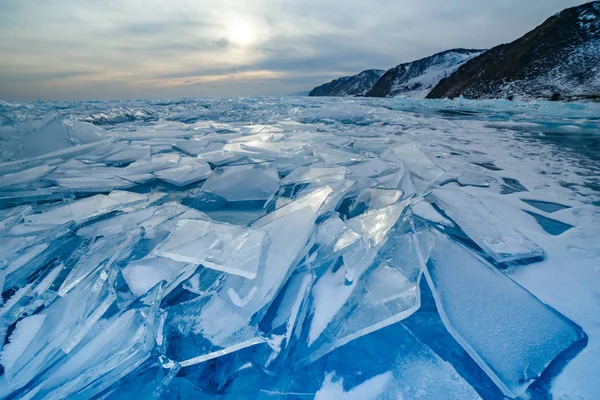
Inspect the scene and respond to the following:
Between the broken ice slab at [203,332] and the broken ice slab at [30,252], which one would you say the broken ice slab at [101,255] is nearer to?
the broken ice slab at [30,252]

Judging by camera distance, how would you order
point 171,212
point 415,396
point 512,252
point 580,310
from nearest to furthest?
1. point 415,396
2. point 580,310
3. point 512,252
4. point 171,212

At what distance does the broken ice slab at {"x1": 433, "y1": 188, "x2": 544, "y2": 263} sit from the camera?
1208mm

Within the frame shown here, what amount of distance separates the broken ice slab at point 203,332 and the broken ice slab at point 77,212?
105 centimetres

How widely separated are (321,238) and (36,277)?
1270mm

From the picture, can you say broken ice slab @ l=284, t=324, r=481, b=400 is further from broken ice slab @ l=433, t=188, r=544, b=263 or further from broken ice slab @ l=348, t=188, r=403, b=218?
broken ice slab @ l=348, t=188, r=403, b=218

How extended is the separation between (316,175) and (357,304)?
4.33 feet

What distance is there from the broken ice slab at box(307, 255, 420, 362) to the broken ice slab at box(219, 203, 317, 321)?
6.5 inches

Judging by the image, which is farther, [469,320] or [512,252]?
[512,252]

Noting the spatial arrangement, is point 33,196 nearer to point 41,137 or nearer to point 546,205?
point 41,137

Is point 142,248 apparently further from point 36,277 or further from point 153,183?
point 153,183

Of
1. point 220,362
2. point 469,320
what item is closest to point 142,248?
point 220,362

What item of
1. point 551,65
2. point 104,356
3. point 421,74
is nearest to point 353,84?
point 421,74

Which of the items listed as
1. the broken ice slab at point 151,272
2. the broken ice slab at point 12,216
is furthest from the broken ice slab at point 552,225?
the broken ice slab at point 12,216

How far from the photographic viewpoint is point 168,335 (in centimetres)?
85
